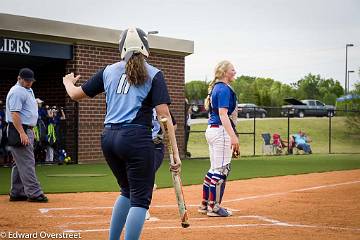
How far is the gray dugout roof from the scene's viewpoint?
18203mm

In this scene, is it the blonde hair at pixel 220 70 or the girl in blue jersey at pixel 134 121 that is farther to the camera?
the blonde hair at pixel 220 70

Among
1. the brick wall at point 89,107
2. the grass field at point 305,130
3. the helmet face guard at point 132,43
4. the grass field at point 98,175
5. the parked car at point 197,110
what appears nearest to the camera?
the helmet face guard at point 132,43

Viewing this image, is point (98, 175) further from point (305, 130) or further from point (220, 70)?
point (305, 130)

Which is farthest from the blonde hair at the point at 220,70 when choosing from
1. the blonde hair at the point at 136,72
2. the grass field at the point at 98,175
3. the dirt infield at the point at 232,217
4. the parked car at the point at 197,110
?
the parked car at the point at 197,110

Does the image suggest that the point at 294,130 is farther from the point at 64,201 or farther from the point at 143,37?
the point at 143,37

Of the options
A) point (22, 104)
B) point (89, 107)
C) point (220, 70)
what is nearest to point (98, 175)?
point (89, 107)

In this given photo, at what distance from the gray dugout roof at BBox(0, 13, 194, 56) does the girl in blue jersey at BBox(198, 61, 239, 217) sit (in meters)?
10.7

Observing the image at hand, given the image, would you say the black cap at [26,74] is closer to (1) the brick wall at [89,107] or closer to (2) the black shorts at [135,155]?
(2) the black shorts at [135,155]

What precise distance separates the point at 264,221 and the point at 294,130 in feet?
122

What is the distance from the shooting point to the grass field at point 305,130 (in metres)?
39.5

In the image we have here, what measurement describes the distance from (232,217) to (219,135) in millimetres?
1184

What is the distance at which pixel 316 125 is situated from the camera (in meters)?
47.8

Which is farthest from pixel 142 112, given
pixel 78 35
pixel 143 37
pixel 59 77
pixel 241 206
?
pixel 59 77

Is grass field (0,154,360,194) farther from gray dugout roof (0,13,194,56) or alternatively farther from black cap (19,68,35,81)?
gray dugout roof (0,13,194,56)
